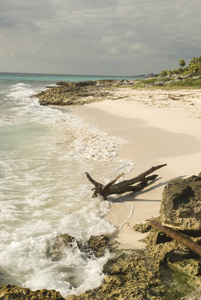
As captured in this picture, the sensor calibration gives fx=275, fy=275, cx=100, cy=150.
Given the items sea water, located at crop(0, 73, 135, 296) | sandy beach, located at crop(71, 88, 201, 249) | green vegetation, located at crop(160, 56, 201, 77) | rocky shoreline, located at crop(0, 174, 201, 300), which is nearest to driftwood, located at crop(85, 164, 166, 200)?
sandy beach, located at crop(71, 88, 201, 249)

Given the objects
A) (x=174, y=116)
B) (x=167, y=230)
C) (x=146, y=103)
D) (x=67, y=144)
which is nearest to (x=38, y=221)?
(x=167, y=230)

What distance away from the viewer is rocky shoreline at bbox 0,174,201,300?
12.8 feet

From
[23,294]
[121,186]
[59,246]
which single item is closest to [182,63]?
[121,186]

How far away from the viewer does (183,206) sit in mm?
4887

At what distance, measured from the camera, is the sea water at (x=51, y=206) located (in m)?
4.65

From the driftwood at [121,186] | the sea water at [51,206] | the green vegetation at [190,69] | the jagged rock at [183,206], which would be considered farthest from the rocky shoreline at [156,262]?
the green vegetation at [190,69]

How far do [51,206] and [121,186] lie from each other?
81.0 inches

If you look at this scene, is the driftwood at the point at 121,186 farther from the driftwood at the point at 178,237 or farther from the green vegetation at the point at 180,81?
A: the green vegetation at the point at 180,81

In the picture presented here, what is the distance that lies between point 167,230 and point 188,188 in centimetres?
88

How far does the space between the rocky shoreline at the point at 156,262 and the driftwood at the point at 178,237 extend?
110 mm

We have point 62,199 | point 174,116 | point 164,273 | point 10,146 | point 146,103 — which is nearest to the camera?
point 164,273

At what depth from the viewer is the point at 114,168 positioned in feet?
34.1

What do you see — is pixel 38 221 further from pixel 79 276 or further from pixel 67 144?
pixel 67 144

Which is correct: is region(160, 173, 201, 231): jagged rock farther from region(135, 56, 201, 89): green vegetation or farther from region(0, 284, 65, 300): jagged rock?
region(135, 56, 201, 89): green vegetation
